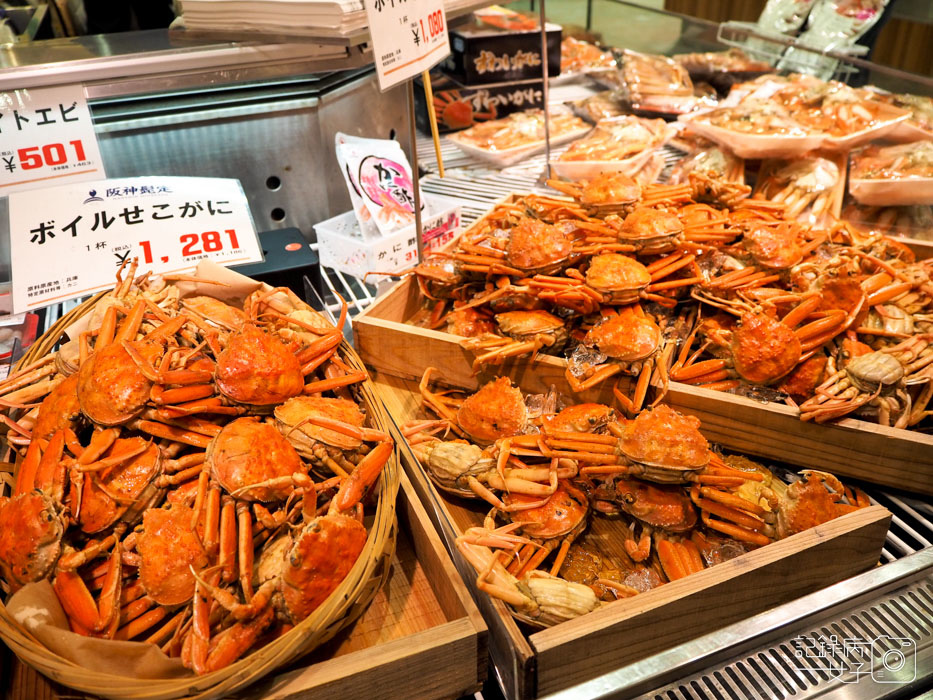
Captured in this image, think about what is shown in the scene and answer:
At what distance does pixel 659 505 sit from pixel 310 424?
24.1 inches

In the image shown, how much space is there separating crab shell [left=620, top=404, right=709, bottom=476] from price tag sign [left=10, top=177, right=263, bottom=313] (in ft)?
3.00

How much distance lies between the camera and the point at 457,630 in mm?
904

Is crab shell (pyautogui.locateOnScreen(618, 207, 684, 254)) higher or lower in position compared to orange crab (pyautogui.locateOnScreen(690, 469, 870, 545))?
higher

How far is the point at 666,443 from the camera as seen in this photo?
3.54 feet

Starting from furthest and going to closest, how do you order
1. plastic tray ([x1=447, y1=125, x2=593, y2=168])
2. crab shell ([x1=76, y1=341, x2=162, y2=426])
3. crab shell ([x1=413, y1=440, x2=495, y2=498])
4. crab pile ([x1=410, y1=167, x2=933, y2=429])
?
plastic tray ([x1=447, y1=125, x2=593, y2=168]) → crab pile ([x1=410, y1=167, x2=933, y2=429]) → crab shell ([x1=413, y1=440, x2=495, y2=498]) → crab shell ([x1=76, y1=341, x2=162, y2=426])

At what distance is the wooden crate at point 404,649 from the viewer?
85 cm

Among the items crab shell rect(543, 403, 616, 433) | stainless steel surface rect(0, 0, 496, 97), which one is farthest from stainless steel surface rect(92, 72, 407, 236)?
crab shell rect(543, 403, 616, 433)

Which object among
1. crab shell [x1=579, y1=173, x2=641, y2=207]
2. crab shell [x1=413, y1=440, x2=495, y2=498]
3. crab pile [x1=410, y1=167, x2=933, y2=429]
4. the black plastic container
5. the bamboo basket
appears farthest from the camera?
the black plastic container

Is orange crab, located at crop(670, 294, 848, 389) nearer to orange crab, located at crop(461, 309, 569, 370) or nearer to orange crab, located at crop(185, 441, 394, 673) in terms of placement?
orange crab, located at crop(461, 309, 569, 370)

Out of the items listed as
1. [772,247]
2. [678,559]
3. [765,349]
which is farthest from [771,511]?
[772,247]

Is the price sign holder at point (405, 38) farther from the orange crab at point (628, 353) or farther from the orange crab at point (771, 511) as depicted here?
the orange crab at point (771, 511)

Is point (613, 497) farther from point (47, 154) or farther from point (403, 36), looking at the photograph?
point (47, 154)

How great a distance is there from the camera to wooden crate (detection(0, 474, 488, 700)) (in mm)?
847

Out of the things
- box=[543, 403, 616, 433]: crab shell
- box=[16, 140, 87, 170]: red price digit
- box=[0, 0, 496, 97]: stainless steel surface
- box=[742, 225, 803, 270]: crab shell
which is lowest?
box=[543, 403, 616, 433]: crab shell
